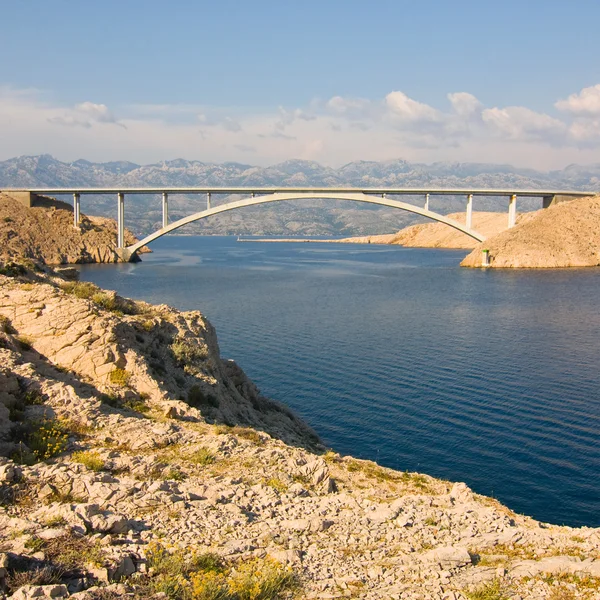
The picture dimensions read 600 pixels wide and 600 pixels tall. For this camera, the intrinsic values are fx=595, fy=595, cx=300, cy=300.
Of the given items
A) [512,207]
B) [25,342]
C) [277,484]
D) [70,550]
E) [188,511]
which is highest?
[512,207]

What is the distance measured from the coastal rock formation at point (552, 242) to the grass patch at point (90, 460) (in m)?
84.5

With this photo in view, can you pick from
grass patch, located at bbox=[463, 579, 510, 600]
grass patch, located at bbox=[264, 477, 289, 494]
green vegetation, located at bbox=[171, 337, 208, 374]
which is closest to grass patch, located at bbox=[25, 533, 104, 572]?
grass patch, located at bbox=[264, 477, 289, 494]

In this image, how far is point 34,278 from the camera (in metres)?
18.6

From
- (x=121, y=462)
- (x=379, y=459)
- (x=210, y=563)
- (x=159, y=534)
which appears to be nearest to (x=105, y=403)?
(x=121, y=462)

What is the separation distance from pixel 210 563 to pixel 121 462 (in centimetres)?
348

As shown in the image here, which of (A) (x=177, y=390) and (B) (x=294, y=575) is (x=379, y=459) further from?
(B) (x=294, y=575)

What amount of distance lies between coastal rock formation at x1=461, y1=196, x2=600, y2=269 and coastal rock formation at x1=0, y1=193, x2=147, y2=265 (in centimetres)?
6246

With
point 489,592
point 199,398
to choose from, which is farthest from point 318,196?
point 489,592

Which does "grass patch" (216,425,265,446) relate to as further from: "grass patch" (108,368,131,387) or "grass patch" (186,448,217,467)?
"grass patch" (108,368,131,387)

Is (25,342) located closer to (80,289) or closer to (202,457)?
(80,289)

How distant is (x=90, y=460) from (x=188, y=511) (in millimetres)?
2281

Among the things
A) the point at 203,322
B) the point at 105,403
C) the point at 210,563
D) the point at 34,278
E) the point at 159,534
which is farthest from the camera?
the point at 203,322

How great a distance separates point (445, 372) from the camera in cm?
2977

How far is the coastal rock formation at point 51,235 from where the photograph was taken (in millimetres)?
94125
